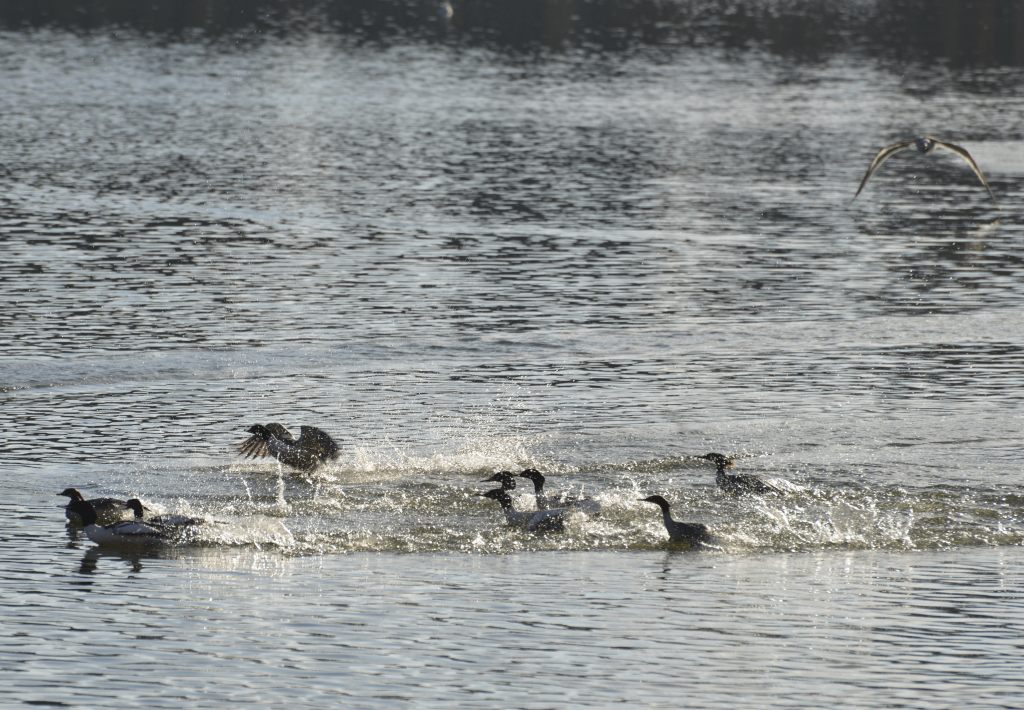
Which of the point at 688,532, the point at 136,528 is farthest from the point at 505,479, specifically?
the point at 136,528

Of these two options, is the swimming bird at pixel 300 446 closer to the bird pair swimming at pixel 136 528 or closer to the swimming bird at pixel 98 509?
the swimming bird at pixel 98 509

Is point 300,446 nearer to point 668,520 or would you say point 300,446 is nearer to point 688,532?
point 668,520

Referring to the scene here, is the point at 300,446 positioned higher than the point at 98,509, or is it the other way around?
the point at 98,509

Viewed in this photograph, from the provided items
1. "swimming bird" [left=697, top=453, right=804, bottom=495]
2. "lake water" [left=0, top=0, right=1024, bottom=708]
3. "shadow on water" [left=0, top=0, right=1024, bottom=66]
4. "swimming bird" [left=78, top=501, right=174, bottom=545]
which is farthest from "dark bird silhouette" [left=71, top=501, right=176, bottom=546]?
"shadow on water" [left=0, top=0, right=1024, bottom=66]

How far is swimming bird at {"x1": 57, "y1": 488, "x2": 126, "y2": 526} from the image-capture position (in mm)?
20625

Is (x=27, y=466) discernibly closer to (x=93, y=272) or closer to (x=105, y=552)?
(x=105, y=552)

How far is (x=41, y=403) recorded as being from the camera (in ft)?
88.2

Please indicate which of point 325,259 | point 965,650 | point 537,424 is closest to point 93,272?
point 325,259

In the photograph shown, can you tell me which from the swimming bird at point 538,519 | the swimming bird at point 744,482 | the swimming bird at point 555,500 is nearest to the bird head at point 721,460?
the swimming bird at point 744,482

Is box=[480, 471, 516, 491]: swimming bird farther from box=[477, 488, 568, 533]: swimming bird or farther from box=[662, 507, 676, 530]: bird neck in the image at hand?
box=[662, 507, 676, 530]: bird neck

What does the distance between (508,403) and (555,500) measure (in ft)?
20.1

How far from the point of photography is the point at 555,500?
2169cm

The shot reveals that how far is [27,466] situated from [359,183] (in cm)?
3062

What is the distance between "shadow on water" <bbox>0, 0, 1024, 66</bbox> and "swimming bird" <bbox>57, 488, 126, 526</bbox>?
87137 mm
